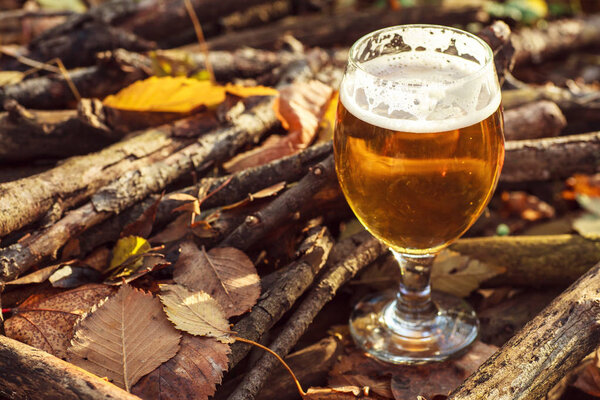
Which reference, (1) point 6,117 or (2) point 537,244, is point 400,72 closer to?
(2) point 537,244

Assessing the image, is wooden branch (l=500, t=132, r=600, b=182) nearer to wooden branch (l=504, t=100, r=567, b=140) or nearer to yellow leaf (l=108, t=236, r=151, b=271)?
wooden branch (l=504, t=100, r=567, b=140)

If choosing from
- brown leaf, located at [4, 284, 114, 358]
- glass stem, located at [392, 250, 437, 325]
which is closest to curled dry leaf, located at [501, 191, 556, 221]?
glass stem, located at [392, 250, 437, 325]

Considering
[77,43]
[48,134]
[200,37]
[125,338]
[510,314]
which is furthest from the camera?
[200,37]

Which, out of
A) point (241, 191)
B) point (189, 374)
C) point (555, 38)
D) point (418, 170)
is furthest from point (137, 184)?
point (555, 38)

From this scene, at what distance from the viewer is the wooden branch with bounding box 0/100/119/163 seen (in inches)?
107

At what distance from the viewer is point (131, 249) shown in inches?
89.4

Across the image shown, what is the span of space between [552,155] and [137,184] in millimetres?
1730

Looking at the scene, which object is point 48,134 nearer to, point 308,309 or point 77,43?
point 77,43

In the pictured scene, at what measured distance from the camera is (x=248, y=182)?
8.19 feet

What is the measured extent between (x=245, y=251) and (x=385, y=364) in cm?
65

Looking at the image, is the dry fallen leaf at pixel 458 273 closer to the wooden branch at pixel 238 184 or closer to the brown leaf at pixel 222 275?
the wooden branch at pixel 238 184

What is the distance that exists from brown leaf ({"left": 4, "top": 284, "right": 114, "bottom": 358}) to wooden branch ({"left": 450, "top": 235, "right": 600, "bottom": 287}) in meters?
1.42

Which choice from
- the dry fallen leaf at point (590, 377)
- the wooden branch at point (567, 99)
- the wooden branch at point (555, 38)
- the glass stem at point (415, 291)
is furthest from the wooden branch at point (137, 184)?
the wooden branch at point (555, 38)

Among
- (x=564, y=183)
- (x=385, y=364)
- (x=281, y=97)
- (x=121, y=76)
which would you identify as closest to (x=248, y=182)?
(x=281, y=97)
